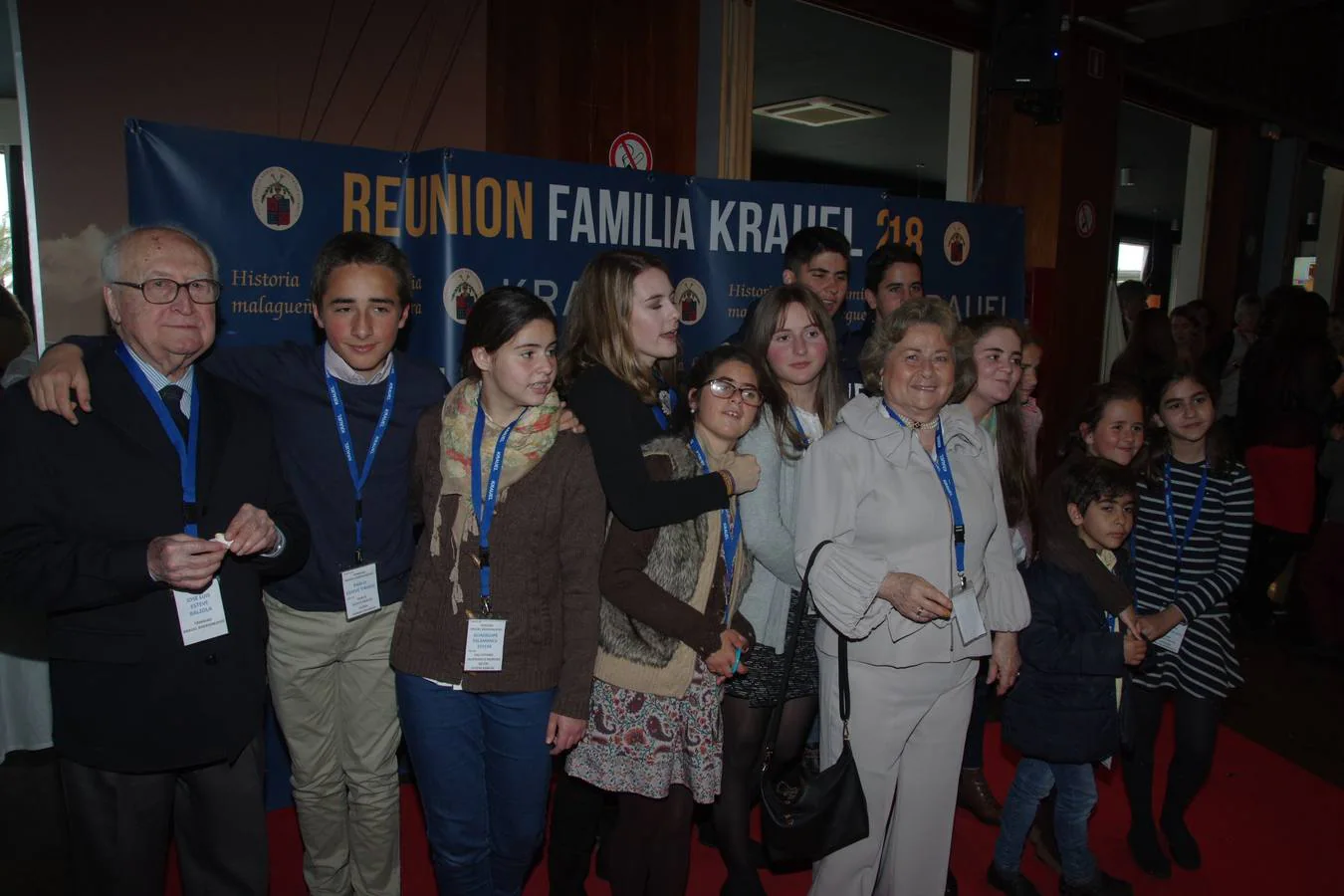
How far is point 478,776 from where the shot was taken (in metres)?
2.25

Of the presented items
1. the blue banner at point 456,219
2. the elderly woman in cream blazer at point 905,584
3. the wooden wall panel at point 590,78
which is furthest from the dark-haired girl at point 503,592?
the wooden wall panel at point 590,78

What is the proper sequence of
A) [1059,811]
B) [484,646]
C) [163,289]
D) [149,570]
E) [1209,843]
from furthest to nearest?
[1209,843]
[1059,811]
[484,646]
[163,289]
[149,570]

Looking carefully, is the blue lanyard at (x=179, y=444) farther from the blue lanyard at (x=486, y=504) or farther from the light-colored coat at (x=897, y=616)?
the light-colored coat at (x=897, y=616)

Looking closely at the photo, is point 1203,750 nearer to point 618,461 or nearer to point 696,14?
point 618,461

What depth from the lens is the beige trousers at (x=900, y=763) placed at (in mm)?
2340

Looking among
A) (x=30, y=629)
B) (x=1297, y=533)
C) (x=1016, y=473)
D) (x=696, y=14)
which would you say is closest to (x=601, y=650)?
(x=1016, y=473)

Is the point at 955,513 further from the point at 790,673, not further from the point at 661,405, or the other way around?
the point at 661,405

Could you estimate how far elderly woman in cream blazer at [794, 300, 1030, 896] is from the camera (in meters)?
2.29

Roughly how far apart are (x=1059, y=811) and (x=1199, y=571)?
2.83ft

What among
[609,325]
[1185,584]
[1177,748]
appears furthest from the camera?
[1177,748]

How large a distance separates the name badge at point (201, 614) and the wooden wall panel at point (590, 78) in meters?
2.90

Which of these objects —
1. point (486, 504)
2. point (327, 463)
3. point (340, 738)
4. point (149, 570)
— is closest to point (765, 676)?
point (486, 504)

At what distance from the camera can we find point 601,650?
2.26 meters

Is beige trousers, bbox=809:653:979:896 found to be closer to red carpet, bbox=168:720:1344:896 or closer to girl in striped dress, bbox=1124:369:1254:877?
red carpet, bbox=168:720:1344:896
